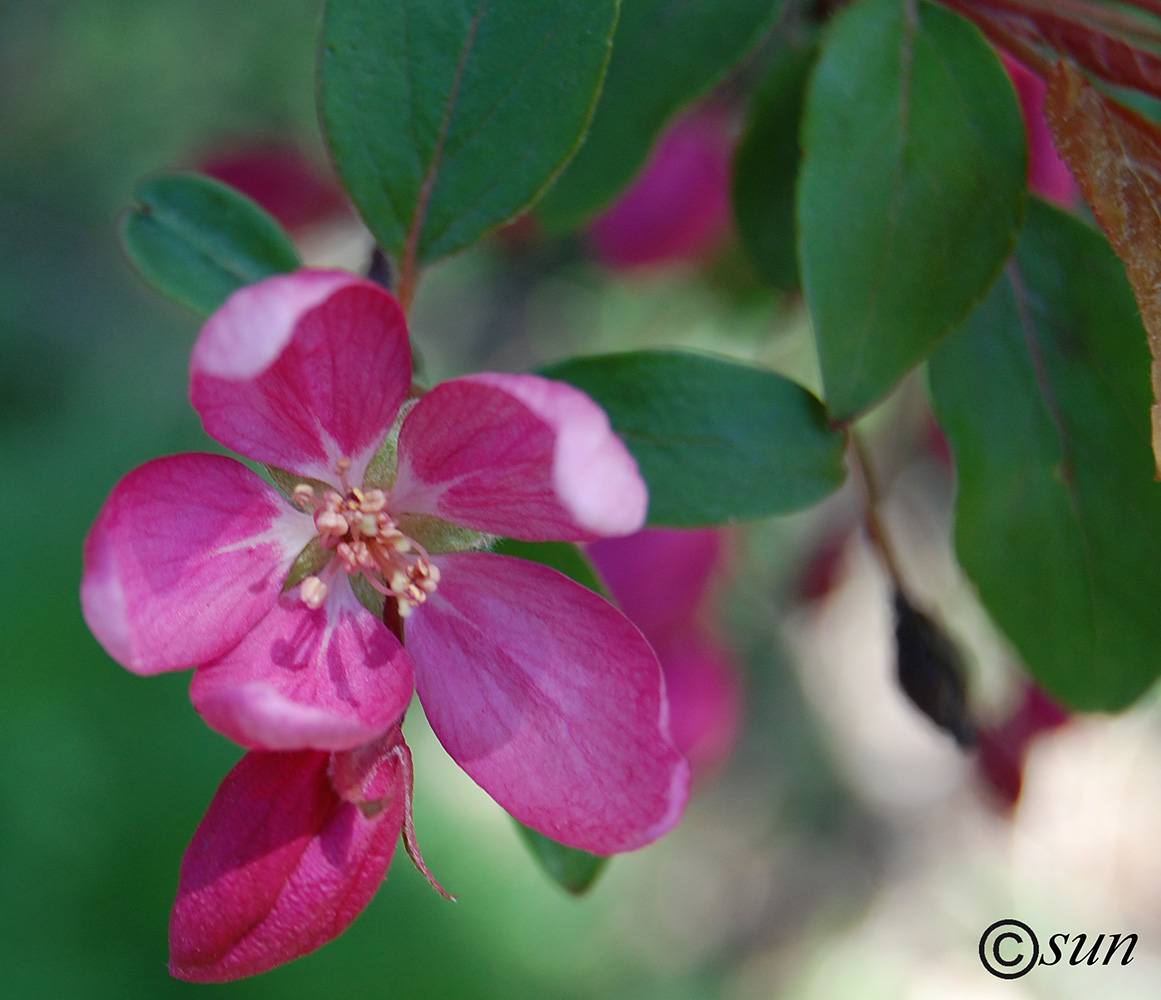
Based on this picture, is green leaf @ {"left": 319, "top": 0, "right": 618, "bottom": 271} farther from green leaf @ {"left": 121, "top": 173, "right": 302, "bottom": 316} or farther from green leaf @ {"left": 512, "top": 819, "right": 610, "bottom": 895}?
green leaf @ {"left": 512, "top": 819, "right": 610, "bottom": 895}

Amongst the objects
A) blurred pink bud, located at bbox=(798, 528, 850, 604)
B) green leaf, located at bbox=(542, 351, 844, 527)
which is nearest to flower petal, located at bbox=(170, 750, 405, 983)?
green leaf, located at bbox=(542, 351, 844, 527)

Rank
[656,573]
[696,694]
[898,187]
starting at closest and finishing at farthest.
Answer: [898,187] < [656,573] < [696,694]

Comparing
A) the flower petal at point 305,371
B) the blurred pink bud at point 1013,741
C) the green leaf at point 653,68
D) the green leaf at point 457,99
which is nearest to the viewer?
the flower petal at point 305,371

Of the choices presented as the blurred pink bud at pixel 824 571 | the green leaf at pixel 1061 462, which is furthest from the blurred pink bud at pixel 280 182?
the green leaf at pixel 1061 462

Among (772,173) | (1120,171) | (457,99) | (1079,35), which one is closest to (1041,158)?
(772,173)

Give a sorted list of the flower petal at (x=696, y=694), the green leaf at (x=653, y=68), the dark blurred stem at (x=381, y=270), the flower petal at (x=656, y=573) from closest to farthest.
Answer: the dark blurred stem at (x=381, y=270) → the green leaf at (x=653, y=68) → the flower petal at (x=656, y=573) → the flower petal at (x=696, y=694)

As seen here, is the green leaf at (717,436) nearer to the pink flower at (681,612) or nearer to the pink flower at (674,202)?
the pink flower at (681,612)

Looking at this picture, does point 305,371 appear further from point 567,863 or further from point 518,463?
point 567,863
